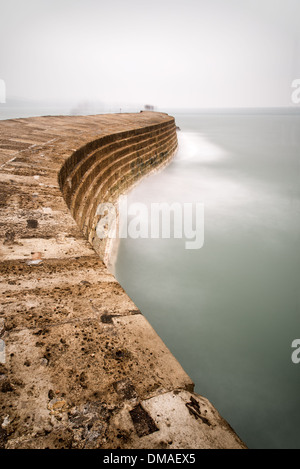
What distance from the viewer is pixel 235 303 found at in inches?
150

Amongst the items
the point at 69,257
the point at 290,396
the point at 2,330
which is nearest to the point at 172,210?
the point at 290,396

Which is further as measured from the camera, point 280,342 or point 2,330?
point 280,342

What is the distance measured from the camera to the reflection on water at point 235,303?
2.75 m

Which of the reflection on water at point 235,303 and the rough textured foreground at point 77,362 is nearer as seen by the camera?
the rough textured foreground at point 77,362

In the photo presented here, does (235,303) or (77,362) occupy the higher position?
(77,362)

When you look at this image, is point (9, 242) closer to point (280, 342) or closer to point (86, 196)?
point (86, 196)

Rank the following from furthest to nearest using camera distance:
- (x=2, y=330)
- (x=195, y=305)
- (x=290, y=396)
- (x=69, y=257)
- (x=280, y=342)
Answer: (x=195, y=305) → (x=280, y=342) → (x=290, y=396) → (x=69, y=257) → (x=2, y=330)

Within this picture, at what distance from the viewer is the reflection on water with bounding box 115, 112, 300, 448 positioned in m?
2.75

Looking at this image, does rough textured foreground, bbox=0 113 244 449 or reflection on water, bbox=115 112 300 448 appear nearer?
rough textured foreground, bbox=0 113 244 449

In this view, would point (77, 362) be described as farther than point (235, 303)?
No

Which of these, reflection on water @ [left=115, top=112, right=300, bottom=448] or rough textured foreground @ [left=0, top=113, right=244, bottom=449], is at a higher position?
rough textured foreground @ [left=0, top=113, right=244, bottom=449]

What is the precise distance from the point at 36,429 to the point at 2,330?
38 centimetres

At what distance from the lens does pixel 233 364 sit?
3.07 meters

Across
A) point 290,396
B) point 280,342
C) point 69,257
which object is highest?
point 69,257
